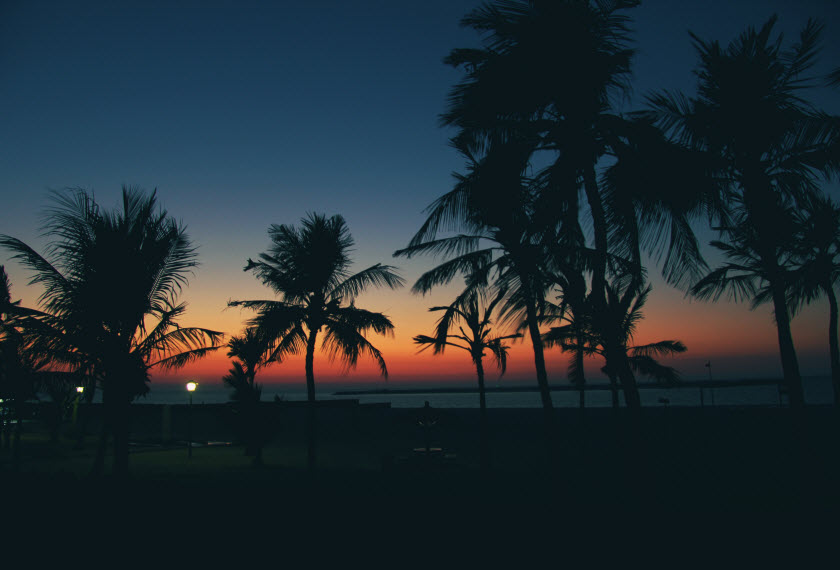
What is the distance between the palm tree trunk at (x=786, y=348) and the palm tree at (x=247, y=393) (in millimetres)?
14880

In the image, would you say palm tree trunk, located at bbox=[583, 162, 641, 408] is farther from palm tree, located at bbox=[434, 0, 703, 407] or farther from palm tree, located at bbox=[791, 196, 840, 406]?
palm tree, located at bbox=[791, 196, 840, 406]

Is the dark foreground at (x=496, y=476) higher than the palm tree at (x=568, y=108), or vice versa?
the palm tree at (x=568, y=108)

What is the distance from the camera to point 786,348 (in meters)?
8.27

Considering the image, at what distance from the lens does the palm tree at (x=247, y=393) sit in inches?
687

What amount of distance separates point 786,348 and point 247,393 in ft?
56.5

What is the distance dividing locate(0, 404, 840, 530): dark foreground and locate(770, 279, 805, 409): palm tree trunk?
1.32 ft

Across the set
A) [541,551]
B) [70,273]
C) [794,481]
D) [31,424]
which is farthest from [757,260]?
[31,424]

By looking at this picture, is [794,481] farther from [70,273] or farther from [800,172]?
[70,273]

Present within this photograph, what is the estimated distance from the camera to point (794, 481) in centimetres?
968

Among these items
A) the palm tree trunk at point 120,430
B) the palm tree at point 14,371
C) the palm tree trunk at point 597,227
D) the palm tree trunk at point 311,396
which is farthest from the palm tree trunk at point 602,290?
the palm tree at point 14,371

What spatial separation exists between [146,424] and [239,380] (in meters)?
24.2

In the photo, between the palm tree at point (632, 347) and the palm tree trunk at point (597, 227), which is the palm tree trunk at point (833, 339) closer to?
the palm tree at point (632, 347)

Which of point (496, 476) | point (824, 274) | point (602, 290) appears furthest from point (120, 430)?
point (824, 274)

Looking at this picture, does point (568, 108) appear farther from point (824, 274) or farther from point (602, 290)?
point (824, 274)
